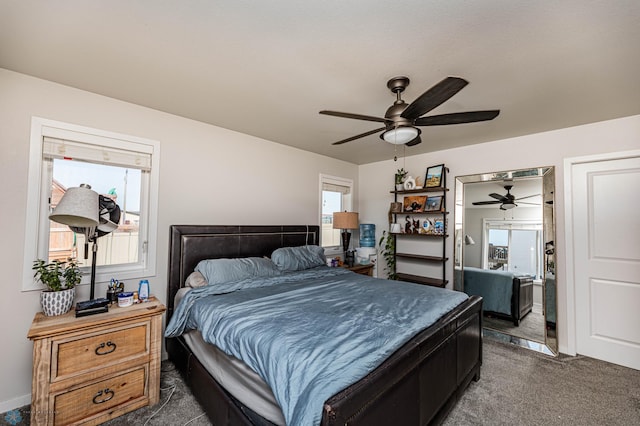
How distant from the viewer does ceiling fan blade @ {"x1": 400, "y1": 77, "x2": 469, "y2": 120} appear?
1.50 meters

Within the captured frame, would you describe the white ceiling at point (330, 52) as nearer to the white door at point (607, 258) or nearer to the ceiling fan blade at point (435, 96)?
the ceiling fan blade at point (435, 96)

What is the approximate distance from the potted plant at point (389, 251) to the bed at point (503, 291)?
1.07 meters

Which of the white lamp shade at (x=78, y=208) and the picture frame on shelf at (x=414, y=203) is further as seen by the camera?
the picture frame on shelf at (x=414, y=203)

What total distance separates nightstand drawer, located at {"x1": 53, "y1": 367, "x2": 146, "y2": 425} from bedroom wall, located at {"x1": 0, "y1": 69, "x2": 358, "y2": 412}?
0.69 metres

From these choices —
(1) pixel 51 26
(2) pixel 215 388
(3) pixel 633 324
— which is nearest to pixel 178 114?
(1) pixel 51 26

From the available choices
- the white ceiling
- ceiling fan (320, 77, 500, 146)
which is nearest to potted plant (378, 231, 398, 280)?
the white ceiling

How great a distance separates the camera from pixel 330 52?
1.81 m

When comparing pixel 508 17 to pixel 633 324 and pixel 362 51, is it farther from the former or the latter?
pixel 633 324

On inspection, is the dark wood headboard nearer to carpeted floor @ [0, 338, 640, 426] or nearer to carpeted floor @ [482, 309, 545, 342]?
carpeted floor @ [0, 338, 640, 426]

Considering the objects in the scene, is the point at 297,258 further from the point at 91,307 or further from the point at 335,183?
the point at 91,307

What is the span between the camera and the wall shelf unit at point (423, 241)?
399 cm

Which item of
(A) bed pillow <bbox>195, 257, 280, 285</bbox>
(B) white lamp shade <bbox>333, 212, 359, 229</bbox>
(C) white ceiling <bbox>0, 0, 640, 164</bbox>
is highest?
(C) white ceiling <bbox>0, 0, 640, 164</bbox>

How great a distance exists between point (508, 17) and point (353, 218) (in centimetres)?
308

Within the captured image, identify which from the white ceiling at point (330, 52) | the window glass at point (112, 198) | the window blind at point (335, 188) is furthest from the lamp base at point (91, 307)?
the window blind at point (335, 188)
